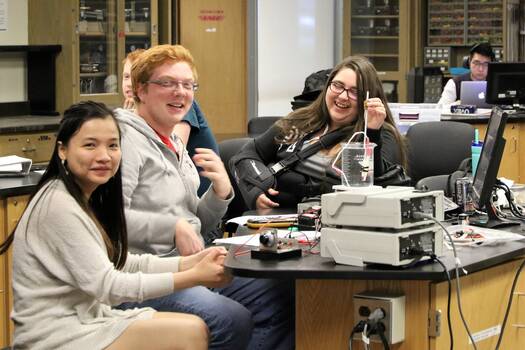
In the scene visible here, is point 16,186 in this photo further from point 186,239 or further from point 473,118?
point 473,118

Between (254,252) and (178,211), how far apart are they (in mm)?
574

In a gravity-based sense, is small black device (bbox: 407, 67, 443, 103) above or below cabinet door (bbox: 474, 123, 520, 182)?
above

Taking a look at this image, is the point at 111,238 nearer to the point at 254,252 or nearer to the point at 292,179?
the point at 254,252

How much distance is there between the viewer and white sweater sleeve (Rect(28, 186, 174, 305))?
245 centimetres

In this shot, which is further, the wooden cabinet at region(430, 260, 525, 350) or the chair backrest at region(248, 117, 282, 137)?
the chair backrest at region(248, 117, 282, 137)

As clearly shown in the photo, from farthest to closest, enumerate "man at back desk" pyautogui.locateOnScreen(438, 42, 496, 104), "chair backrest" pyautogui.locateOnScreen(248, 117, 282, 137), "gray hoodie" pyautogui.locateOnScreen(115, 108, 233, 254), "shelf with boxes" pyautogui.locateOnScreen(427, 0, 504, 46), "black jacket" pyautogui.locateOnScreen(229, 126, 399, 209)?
"shelf with boxes" pyautogui.locateOnScreen(427, 0, 504, 46)
"man at back desk" pyautogui.locateOnScreen(438, 42, 496, 104)
"chair backrest" pyautogui.locateOnScreen(248, 117, 282, 137)
"black jacket" pyautogui.locateOnScreen(229, 126, 399, 209)
"gray hoodie" pyautogui.locateOnScreen(115, 108, 233, 254)

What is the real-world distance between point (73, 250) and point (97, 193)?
299mm

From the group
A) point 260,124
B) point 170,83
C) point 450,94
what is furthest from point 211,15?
point 170,83

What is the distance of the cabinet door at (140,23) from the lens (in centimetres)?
720

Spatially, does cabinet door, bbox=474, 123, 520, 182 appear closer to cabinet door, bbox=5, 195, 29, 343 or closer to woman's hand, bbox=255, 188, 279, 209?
woman's hand, bbox=255, 188, 279, 209

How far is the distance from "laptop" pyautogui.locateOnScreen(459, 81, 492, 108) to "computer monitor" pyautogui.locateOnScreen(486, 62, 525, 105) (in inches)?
8.6

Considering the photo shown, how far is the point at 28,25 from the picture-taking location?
687 centimetres

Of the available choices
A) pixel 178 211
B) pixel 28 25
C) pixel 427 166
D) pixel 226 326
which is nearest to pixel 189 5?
pixel 28 25

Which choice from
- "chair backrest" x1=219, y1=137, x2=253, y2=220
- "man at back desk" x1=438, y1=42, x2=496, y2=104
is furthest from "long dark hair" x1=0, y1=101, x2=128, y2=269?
"man at back desk" x1=438, y1=42, x2=496, y2=104
